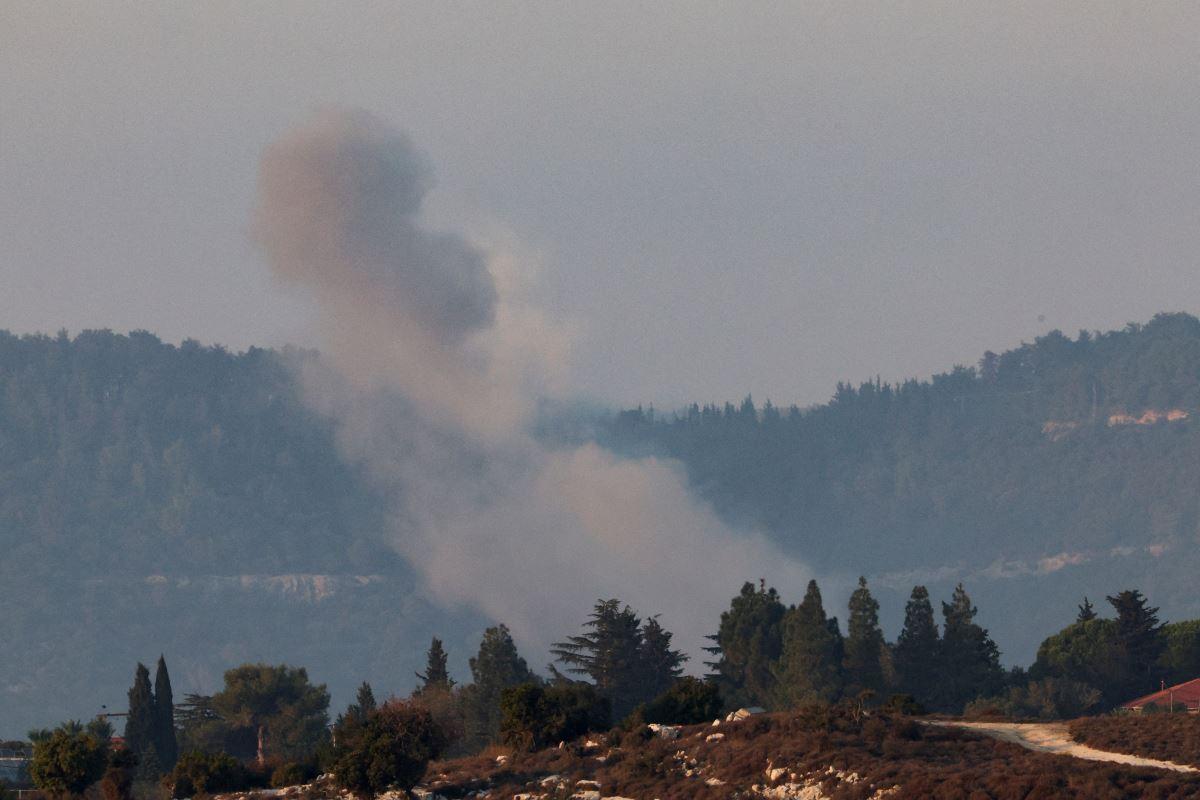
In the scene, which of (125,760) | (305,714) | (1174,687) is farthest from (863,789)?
(305,714)

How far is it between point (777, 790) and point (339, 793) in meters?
20.3

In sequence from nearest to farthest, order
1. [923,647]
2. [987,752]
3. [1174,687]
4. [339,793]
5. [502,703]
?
[987,752], [339,793], [502,703], [1174,687], [923,647]

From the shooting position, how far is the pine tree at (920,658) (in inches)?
5556

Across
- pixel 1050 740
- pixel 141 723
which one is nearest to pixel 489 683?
pixel 141 723

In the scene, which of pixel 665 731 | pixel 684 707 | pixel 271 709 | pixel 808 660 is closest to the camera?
pixel 665 731

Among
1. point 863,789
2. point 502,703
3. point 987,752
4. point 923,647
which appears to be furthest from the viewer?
point 923,647

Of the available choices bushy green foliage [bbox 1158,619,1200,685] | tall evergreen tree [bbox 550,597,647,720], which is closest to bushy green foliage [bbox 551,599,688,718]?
tall evergreen tree [bbox 550,597,647,720]

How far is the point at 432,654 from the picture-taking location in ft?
471

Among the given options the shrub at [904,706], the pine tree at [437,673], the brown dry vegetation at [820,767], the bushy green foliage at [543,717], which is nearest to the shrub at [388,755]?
the brown dry vegetation at [820,767]

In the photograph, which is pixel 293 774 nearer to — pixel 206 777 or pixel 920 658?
pixel 206 777

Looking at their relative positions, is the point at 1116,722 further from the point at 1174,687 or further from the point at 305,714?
the point at 305,714

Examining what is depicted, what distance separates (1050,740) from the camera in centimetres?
9050

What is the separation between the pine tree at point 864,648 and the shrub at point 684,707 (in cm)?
4088

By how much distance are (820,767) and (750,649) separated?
62142 millimetres
